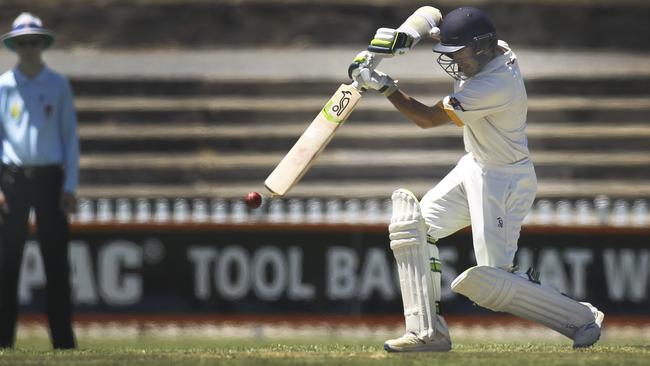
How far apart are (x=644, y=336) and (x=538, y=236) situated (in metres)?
0.87

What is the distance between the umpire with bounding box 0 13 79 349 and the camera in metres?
6.80

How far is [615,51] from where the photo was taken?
1255 centimetres

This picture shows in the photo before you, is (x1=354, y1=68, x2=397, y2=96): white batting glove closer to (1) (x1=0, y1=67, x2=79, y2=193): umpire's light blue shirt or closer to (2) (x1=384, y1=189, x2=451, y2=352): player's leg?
(2) (x1=384, y1=189, x2=451, y2=352): player's leg

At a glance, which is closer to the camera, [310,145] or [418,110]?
[418,110]

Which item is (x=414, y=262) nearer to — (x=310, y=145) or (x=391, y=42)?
(x=310, y=145)

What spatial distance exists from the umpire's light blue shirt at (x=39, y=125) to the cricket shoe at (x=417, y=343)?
1.64m

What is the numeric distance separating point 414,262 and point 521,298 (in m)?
0.43

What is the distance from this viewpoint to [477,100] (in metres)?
5.94

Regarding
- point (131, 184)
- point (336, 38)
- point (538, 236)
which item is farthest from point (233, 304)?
point (336, 38)

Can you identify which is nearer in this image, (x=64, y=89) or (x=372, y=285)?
→ (x=64, y=89)

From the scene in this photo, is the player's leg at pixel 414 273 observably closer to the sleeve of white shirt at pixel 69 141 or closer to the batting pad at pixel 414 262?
the batting pad at pixel 414 262

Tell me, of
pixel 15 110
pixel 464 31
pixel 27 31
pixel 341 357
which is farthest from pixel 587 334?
pixel 27 31

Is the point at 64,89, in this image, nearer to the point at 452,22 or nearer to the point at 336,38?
the point at 452,22

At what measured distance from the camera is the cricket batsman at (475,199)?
598 centimetres
